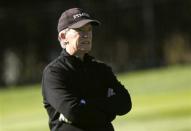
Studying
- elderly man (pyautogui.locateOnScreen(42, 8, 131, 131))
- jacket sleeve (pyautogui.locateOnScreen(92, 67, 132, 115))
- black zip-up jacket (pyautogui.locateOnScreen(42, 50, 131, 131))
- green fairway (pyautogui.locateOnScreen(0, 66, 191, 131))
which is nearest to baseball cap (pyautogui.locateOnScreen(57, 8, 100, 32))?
elderly man (pyautogui.locateOnScreen(42, 8, 131, 131))

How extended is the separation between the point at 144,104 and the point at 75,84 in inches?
575

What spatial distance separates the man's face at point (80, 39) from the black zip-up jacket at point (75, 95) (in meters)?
0.08

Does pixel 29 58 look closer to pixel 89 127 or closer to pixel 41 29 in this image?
pixel 41 29

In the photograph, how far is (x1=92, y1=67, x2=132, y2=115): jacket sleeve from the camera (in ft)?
21.0

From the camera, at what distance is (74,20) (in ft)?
20.7

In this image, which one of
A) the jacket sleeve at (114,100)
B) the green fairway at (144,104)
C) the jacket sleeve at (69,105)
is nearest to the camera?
the jacket sleeve at (69,105)

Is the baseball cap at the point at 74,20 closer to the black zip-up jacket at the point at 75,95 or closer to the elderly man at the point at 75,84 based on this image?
the elderly man at the point at 75,84

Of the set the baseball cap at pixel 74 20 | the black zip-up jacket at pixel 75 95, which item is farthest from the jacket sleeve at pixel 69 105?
the baseball cap at pixel 74 20

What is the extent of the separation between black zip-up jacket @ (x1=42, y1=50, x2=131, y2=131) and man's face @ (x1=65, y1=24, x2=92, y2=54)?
0.08 meters

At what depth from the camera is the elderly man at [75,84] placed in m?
6.24

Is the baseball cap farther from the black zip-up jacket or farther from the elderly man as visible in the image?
the black zip-up jacket

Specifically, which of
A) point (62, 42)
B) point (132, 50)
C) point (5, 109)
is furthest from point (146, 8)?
point (62, 42)

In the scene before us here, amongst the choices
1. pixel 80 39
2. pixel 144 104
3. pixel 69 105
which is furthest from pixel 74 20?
pixel 144 104

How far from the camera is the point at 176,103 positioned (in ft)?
66.1
